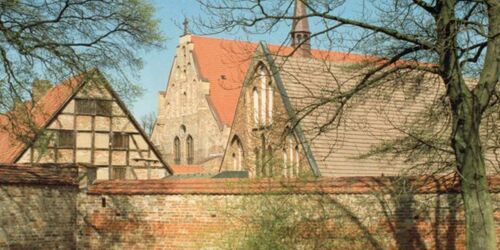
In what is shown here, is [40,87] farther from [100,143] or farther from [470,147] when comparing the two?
[100,143]

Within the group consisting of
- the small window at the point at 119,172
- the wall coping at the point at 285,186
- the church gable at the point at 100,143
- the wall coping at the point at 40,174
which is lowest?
the wall coping at the point at 285,186

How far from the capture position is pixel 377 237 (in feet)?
40.7

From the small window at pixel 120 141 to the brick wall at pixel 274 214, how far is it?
11790 millimetres

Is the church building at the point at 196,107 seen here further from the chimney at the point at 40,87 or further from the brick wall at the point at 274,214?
the chimney at the point at 40,87

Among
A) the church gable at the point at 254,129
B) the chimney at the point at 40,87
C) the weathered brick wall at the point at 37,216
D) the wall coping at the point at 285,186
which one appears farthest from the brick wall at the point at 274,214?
the church gable at the point at 254,129

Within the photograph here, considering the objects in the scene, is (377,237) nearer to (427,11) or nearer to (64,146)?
(427,11)

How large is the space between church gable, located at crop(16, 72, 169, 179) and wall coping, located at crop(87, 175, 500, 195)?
1023cm

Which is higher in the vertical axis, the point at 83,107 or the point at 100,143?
the point at 83,107

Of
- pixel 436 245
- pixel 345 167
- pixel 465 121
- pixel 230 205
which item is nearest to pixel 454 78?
pixel 465 121

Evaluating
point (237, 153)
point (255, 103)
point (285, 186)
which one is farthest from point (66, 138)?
point (285, 186)

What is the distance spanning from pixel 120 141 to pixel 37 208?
12.7m

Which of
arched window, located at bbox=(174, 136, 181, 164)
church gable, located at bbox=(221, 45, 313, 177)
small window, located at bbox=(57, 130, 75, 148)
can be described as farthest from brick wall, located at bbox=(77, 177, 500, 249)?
arched window, located at bbox=(174, 136, 181, 164)

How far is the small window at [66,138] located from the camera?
79.7 ft

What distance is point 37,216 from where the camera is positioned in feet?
42.5
